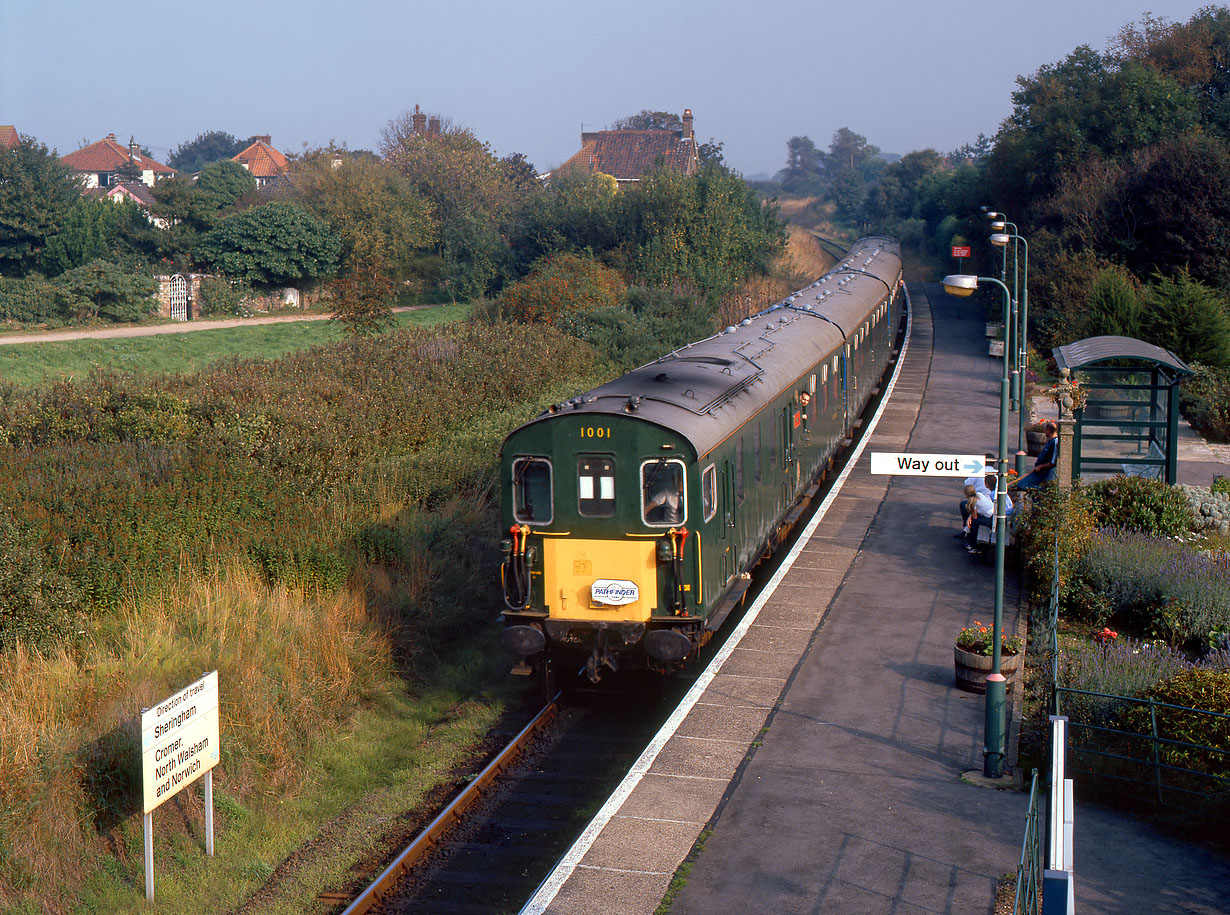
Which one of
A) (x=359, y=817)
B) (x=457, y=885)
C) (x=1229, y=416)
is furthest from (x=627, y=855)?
(x=1229, y=416)

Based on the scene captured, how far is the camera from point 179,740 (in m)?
9.46

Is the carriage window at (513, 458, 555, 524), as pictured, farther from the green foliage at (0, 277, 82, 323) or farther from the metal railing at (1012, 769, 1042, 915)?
the green foliage at (0, 277, 82, 323)

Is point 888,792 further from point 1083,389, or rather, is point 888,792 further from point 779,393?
point 1083,389

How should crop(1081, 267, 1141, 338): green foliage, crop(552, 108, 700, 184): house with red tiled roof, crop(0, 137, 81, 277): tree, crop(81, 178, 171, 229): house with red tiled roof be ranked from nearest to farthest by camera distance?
crop(1081, 267, 1141, 338): green foliage < crop(0, 137, 81, 277): tree < crop(81, 178, 171, 229): house with red tiled roof < crop(552, 108, 700, 184): house with red tiled roof

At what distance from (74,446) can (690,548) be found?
9540mm

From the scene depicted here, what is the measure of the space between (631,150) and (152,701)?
77763mm

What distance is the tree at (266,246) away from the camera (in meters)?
53.4

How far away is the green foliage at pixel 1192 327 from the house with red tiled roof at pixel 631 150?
5231 cm

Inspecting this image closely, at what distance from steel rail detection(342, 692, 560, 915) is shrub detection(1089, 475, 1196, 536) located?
8.99 meters

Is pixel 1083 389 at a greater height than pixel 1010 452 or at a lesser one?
greater

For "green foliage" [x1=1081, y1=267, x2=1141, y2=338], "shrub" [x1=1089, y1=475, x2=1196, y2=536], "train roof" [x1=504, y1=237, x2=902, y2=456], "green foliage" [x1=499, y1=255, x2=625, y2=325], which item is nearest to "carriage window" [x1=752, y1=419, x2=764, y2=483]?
"train roof" [x1=504, y1=237, x2=902, y2=456]

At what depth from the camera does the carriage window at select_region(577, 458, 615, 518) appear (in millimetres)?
11945

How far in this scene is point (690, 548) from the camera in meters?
11.8

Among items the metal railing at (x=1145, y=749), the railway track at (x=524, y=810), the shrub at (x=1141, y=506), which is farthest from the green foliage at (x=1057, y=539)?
the railway track at (x=524, y=810)
